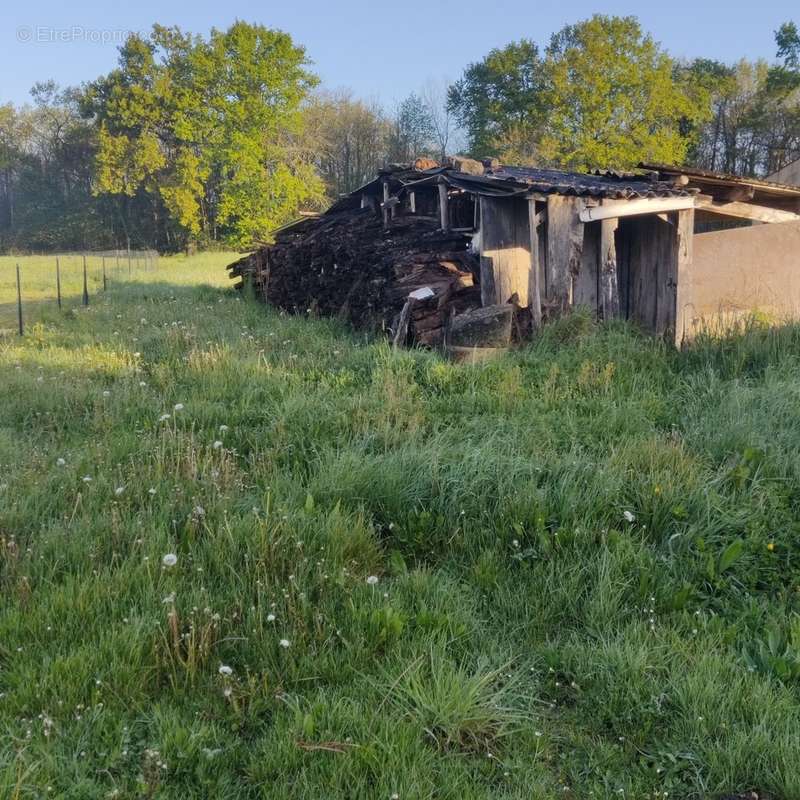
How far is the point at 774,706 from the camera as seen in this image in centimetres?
276

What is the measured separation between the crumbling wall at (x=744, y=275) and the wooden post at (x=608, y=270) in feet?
3.28

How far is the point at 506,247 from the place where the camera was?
962 centimetres

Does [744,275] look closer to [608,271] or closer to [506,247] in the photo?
[608,271]

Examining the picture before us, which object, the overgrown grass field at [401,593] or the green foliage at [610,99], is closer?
the overgrown grass field at [401,593]

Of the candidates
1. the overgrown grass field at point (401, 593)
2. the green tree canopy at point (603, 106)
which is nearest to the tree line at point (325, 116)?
the green tree canopy at point (603, 106)

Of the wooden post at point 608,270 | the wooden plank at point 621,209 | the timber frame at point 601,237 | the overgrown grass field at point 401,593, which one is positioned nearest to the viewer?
the overgrown grass field at point 401,593

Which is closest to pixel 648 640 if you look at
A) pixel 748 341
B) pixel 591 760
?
pixel 591 760

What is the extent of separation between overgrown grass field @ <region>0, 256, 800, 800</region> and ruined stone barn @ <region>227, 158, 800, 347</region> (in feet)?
10.0

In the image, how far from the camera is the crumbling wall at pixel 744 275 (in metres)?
10.0

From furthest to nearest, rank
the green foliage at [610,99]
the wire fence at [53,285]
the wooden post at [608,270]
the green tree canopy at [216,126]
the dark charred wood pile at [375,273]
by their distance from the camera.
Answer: the green tree canopy at [216,126]
the green foliage at [610,99]
the wire fence at [53,285]
the dark charred wood pile at [375,273]
the wooden post at [608,270]

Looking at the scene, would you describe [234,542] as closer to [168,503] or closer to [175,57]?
[168,503]

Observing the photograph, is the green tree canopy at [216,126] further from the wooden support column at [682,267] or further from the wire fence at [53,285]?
the wooden support column at [682,267]

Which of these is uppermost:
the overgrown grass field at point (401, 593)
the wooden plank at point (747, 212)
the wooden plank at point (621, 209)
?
the wooden plank at point (747, 212)

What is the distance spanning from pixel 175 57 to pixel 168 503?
42894 mm
